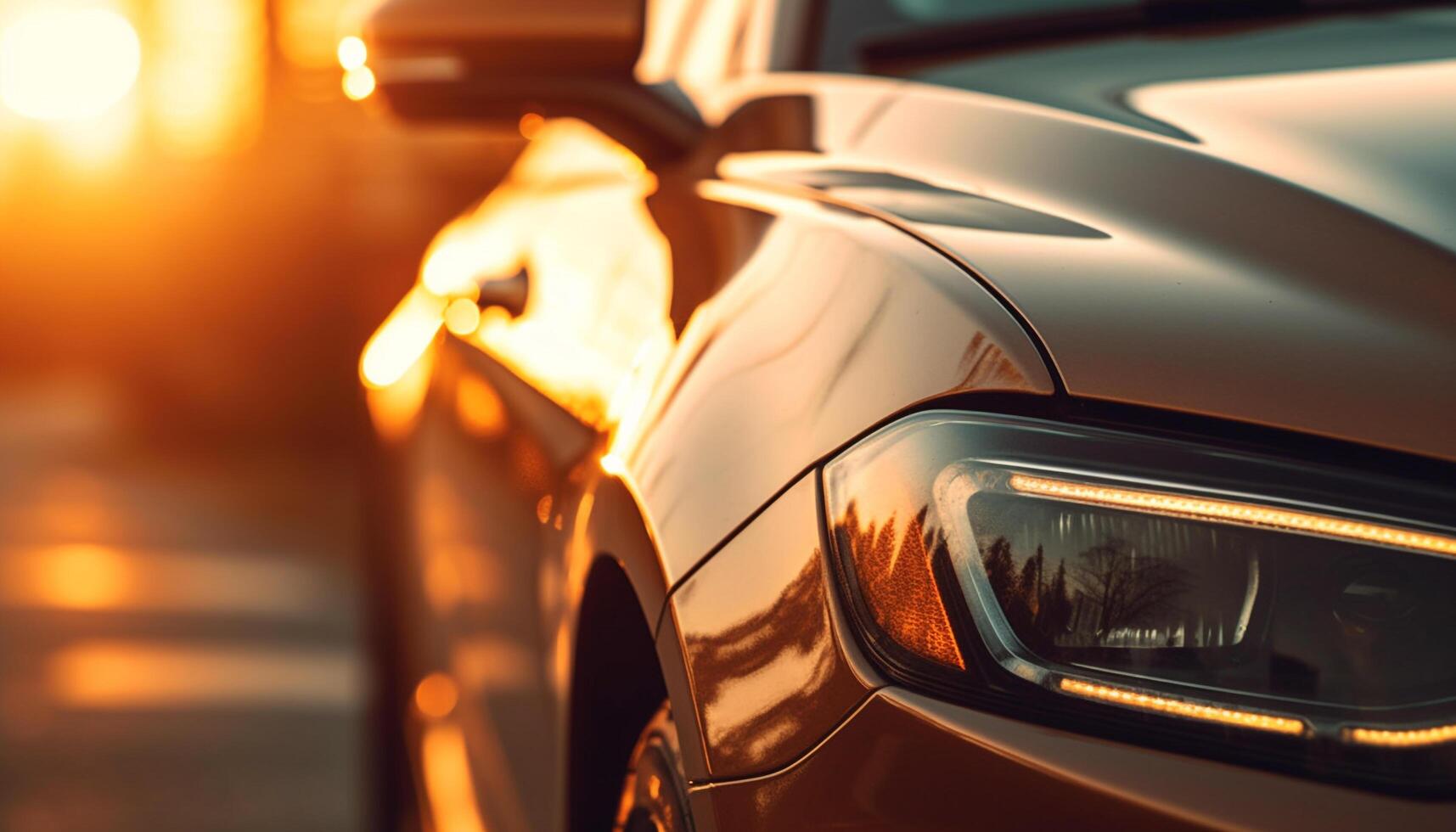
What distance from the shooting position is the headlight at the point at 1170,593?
1.02 metres

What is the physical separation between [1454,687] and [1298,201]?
41 centimetres

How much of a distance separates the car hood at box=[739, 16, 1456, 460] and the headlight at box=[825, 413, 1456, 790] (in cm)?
5

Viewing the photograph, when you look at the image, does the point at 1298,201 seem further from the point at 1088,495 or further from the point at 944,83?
the point at 944,83

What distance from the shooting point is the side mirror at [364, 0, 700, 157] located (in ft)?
7.10

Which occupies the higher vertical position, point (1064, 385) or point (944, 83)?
point (944, 83)

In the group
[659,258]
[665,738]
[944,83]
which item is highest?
[944,83]

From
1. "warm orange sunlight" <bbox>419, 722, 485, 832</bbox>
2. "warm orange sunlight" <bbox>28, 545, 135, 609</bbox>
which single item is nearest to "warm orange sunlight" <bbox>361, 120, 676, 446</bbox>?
"warm orange sunlight" <bbox>419, 722, 485, 832</bbox>

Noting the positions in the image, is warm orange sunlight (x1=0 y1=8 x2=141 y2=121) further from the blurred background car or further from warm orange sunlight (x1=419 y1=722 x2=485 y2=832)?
warm orange sunlight (x1=419 y1=722 x2=485 y2=832)

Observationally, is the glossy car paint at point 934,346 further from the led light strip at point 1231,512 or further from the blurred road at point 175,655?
the blurred road at point 175,655

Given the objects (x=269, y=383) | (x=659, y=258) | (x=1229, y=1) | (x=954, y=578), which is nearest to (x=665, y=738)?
(x=954, y=578)

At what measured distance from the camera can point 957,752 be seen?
41.8 inches

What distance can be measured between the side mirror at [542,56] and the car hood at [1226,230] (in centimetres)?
51

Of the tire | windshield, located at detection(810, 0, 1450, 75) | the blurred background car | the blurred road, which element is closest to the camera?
the tire

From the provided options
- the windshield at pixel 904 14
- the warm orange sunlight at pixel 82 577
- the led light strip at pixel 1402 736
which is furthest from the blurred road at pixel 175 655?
the led light strip at pixel 1402 736
